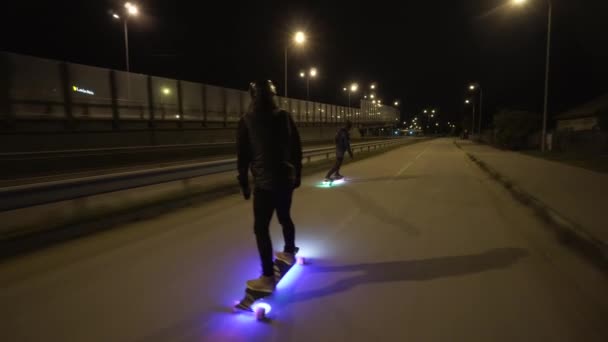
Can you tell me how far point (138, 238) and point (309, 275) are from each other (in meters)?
3.06

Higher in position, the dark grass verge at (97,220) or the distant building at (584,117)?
the distant building at (584,117)

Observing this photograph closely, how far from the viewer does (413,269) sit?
14.7ft

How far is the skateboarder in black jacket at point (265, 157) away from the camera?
3.68 metres

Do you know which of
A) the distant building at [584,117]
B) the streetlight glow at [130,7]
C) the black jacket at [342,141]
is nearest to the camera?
the black jacket at [342,141]

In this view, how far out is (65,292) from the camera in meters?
3.87

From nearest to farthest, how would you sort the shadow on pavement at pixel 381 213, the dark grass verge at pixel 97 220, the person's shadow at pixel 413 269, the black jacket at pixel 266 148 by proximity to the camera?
the black jacket at pixel 266 148 → the person's shadow at pixel 413 269 → the dark grass verge at pixel 97 220 → the shadow on pavement at pixel 381 213

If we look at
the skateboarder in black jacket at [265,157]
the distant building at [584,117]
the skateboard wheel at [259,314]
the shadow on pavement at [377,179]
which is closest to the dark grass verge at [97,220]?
the skateboarder in black jacket at [265,157]

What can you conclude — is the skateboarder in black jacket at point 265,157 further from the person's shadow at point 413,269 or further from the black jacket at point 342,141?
the black jacket at point 342,141

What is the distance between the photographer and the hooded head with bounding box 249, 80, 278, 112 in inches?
145

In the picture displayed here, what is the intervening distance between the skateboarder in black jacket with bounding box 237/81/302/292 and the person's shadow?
1.92 feet

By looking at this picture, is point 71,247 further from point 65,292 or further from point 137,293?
point 137,293

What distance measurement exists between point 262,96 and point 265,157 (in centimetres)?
61

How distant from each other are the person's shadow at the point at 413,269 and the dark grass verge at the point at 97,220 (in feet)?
13.1

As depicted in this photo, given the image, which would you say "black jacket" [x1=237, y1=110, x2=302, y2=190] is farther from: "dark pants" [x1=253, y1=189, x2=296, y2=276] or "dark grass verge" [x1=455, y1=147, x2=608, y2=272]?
"dark grass verge" [x1=455, y1=147, x2=608, y2=272]
